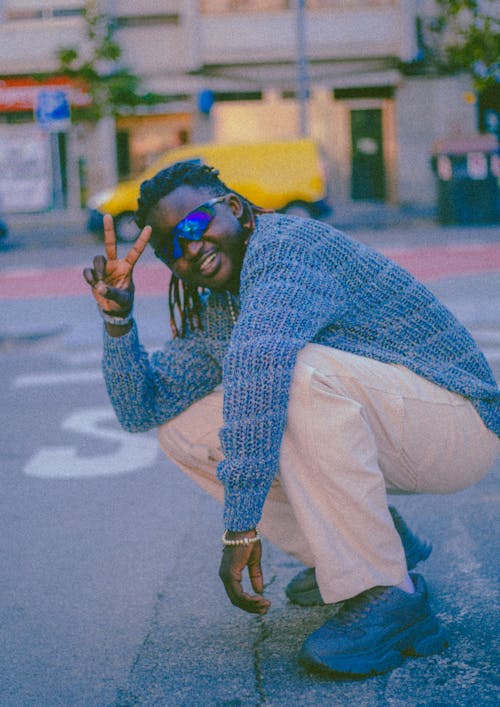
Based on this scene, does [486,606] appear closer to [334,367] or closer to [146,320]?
[334,367]

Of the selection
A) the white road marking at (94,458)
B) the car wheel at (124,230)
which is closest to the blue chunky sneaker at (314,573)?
the white road marking at (94,458)

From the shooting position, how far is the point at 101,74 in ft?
80.8

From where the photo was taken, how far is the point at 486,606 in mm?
2850

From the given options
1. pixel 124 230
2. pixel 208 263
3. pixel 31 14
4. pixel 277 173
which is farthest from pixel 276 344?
pixel 31 14

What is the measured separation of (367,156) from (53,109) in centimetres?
791

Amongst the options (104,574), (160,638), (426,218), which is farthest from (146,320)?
(426,218)

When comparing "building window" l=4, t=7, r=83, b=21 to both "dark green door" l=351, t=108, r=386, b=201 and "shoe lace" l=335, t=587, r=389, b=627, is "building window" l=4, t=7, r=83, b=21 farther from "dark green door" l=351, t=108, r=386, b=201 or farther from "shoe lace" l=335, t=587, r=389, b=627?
"shoe lace" l=335, t=587, r=389, b=627

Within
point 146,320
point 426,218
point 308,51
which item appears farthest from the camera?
point 308,51

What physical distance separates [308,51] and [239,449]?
24610 millimetres

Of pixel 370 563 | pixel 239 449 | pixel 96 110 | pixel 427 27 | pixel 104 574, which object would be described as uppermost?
pixel 427 27

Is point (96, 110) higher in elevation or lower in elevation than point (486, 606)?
higher

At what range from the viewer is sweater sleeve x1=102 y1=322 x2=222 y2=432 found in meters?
2.76

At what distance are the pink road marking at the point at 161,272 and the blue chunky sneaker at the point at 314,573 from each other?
797cm

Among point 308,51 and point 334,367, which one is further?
point 308,51
